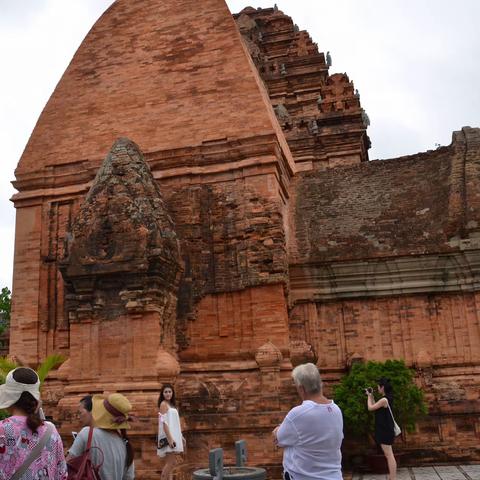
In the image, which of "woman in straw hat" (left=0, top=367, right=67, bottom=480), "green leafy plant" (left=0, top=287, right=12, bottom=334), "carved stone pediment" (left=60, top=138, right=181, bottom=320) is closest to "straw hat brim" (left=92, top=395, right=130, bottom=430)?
"woman in straw hat" (left=0, top=367, right=67, bottom=480)

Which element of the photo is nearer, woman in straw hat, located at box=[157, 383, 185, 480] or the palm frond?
woman in straw hat, located at box=[157, 383, 185, 480]

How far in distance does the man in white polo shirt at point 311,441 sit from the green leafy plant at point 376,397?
272 inches

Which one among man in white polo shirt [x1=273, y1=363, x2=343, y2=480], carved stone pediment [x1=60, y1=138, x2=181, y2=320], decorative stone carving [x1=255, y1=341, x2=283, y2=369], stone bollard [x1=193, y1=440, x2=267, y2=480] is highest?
carved stone pediment [x1=60, y1=138, x2=181, y2=320]

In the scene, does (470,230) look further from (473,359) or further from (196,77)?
(196,77)

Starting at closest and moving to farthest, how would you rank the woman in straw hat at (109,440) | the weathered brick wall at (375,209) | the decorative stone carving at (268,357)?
the woman in straw hat at (109,440)
the decorative stone carving at (268,357)
the weathered brick wall at (375,209)

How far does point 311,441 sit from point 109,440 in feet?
5.06

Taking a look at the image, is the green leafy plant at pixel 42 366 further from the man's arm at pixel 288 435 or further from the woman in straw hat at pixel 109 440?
the man's arm at pixel 288 435

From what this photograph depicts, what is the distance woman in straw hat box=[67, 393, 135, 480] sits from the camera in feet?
15.8

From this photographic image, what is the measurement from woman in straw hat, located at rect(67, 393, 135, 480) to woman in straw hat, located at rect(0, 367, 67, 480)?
58cm

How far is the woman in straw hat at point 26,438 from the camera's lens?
394 cm

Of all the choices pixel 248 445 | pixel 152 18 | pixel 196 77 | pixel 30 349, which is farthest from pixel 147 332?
pixel 152 18

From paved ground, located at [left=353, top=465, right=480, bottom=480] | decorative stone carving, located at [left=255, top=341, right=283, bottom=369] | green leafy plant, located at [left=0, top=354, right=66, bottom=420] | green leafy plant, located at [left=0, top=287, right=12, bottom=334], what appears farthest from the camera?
green leafy plant, located at [left=0, top=287, right=12, bottom=334]

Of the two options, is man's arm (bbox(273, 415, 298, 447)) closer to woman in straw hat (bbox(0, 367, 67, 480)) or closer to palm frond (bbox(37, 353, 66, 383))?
woman in straw hat (bbox(0, 367, 67, 480))

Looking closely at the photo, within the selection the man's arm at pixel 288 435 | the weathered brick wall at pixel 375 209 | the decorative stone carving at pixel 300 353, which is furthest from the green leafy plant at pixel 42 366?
the man's arm at pixel 288 435
